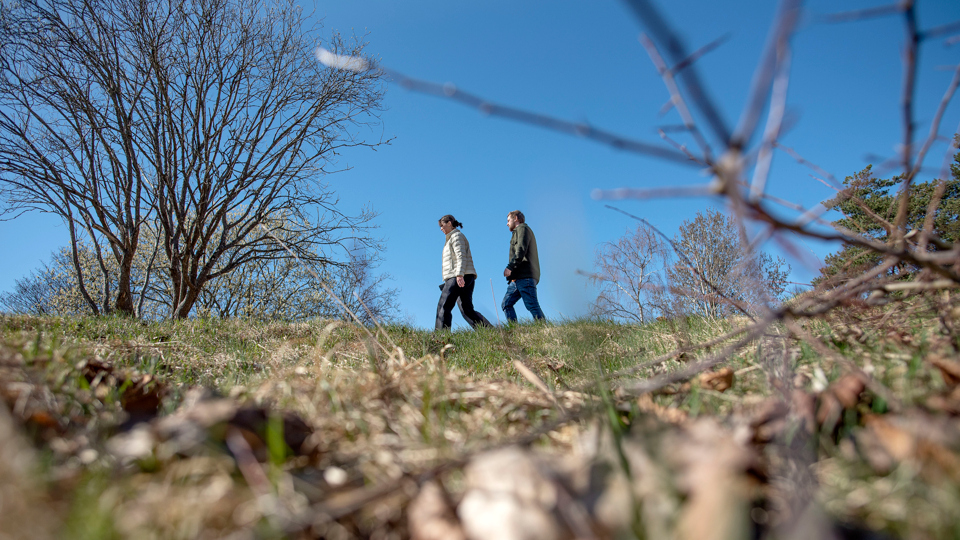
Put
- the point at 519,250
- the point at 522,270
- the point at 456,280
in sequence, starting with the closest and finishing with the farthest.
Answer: the point at 456,280
the point at 519,250
the point at 522,270

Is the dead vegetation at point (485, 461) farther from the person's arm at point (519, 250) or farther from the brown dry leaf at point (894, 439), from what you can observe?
the person's arm at point (519, 250)

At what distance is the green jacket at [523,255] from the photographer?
9652 mm

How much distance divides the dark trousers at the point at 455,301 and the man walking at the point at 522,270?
2.48ft

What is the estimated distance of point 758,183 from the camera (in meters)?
0.80

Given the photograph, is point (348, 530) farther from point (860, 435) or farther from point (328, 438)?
point (860, 435)

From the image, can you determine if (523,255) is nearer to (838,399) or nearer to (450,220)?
(450,220)

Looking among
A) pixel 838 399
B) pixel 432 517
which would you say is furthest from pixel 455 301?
pixel 432 517

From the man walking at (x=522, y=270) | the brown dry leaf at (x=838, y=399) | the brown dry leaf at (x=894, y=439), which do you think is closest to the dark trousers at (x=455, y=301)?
the man walking at (x=522, y=270)

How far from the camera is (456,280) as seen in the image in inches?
364

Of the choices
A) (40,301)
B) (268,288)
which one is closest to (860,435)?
(268,288)

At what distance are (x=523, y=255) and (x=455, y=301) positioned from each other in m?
1.67

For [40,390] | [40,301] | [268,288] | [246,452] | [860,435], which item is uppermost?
[40,301]

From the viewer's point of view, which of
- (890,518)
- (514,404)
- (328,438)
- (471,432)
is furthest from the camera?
(514,404)

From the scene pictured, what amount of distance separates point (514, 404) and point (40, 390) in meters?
1.40
